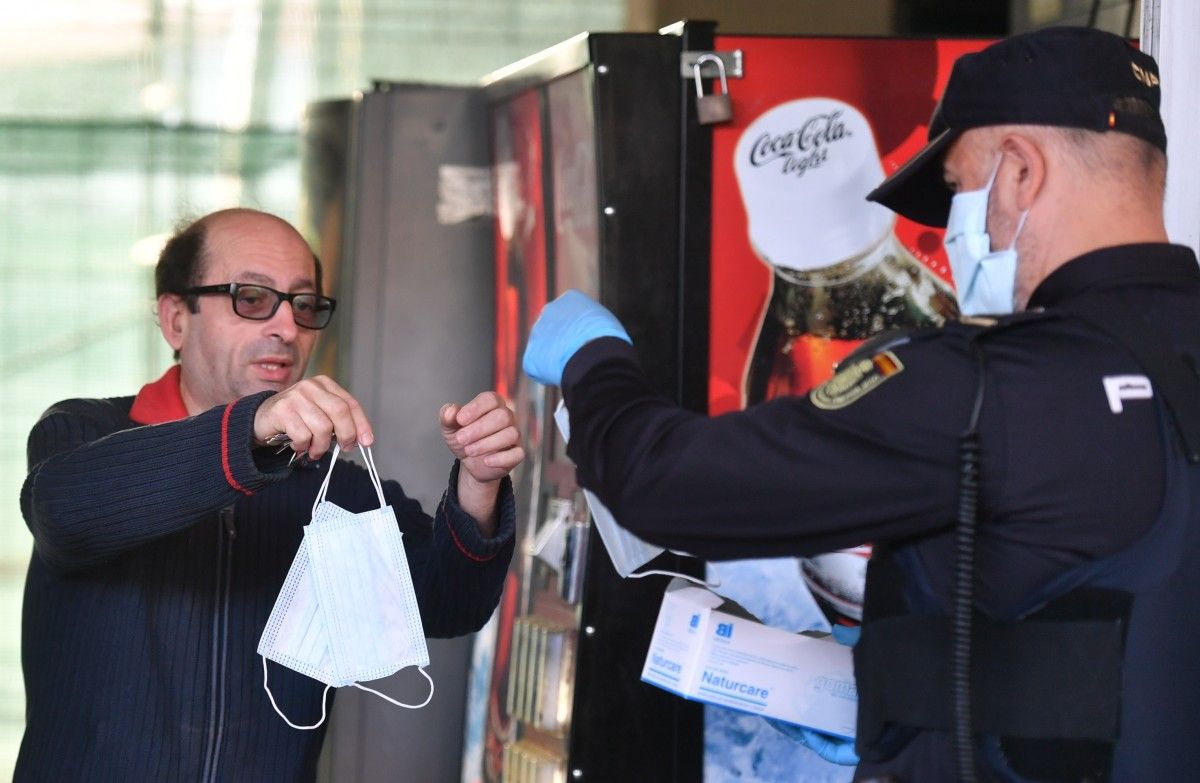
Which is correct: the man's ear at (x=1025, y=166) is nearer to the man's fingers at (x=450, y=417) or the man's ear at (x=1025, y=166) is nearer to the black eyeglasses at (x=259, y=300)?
the man's fingers at (x=450, y=417)

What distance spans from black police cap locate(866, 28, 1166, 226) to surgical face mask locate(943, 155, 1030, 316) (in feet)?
0.22

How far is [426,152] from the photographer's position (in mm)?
3350

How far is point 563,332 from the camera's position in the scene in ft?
5.01

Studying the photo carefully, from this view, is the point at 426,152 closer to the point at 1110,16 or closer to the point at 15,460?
the point at 15,460

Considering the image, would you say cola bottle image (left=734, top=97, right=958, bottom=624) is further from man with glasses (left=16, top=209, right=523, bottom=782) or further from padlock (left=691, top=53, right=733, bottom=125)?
man with glasses (left=16, top=209, right=523, bottom=782)

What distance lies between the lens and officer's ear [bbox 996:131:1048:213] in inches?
56.2

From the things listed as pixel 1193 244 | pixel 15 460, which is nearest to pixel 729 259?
pixel 1193 244

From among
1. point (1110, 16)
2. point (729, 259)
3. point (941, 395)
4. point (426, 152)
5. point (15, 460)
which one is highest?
point (1110, 16)

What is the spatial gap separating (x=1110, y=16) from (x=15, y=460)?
2.91 metres

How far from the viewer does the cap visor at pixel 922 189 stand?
1.56 m

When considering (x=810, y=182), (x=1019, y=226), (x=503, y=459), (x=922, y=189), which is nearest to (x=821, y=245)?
(x=810, y=182)

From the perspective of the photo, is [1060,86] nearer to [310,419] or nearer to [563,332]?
[563,332]

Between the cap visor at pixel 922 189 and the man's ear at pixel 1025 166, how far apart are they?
9 cm

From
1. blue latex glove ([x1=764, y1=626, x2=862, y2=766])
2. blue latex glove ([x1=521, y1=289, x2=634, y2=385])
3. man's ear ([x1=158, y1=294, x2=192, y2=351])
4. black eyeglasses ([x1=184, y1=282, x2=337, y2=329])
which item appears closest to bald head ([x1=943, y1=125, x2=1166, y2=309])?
blue latex glove ([x1=521, y1=289, x2=634, y2=385])
